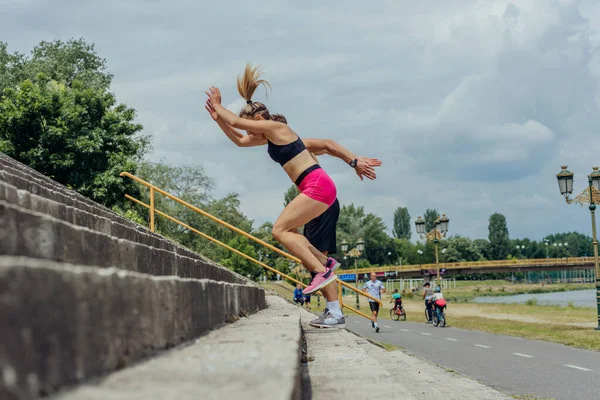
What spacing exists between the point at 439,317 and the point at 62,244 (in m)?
25.5

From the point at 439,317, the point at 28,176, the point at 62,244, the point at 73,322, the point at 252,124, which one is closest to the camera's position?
the point at 73,322

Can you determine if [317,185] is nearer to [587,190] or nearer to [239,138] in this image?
[239,138]

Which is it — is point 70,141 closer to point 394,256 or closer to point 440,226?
point 440,226

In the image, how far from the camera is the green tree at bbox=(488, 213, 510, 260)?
184m

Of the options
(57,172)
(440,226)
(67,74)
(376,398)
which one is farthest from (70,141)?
(376,398)

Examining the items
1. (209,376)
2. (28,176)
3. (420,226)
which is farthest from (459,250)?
(209,376)

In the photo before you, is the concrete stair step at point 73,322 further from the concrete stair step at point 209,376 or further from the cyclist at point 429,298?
the cyclist at point 429,298

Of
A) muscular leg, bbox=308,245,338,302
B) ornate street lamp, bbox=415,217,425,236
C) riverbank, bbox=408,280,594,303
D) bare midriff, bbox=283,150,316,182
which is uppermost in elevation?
ornate street lamp, bbox=415,217,425,236

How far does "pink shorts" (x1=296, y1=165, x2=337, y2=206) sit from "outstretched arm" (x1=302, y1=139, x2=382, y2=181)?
45 cm

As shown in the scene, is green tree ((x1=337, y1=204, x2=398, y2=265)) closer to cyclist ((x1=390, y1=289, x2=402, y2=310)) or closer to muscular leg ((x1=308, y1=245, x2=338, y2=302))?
cyclist ((x1=390, y1=289, x2=402, y2=310))

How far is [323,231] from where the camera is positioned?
20.7ft

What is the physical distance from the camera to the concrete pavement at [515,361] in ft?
33.5

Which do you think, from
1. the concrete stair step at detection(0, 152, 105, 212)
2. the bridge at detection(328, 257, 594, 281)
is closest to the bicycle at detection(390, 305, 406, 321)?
the concrete stair step at detection(0, 152, 105, 212)

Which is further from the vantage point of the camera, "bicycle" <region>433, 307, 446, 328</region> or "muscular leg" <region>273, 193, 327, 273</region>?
"bicycle" <region>433, 307, 446, 328</region>
